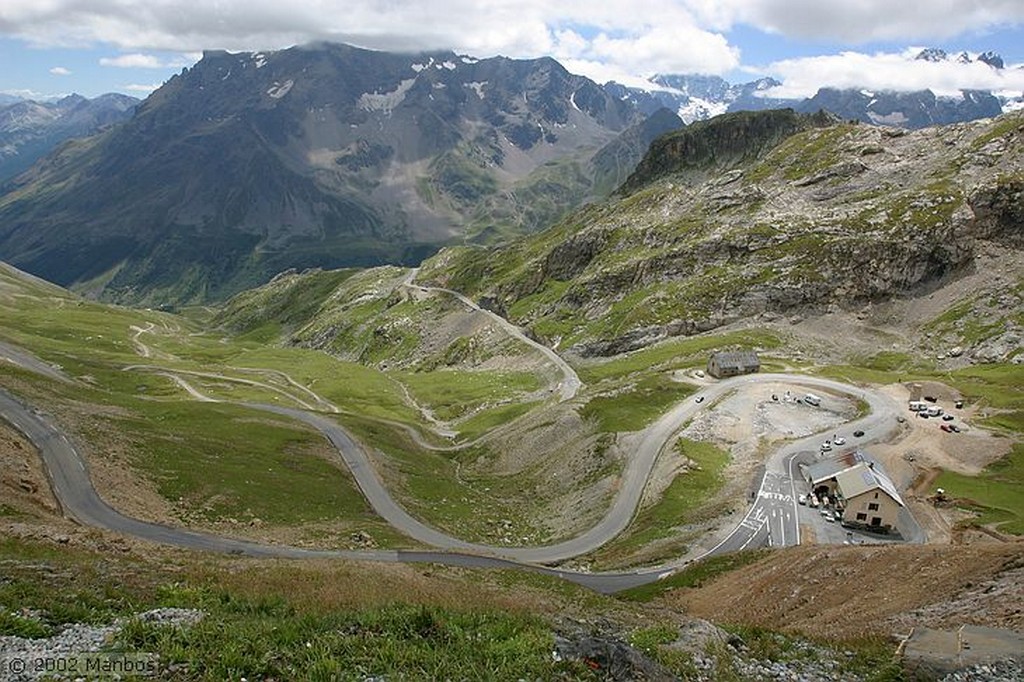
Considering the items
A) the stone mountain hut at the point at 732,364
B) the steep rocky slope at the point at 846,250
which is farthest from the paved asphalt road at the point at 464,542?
the steep rocky slope at the point at 846,250

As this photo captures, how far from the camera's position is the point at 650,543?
68.6 meters

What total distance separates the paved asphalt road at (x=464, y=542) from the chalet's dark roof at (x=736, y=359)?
24230 mm

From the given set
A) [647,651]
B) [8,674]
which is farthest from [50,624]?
[647,651]

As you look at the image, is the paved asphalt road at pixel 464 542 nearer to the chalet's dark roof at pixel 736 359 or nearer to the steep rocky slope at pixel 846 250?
the chalet's dark roof at pixel 736 359

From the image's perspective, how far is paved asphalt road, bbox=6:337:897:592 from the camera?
56.7m

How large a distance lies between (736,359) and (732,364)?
1875 mm

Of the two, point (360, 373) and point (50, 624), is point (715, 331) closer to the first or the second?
point (360, 373)

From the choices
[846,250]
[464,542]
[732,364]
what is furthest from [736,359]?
[846,250]

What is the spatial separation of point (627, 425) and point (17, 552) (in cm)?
7906

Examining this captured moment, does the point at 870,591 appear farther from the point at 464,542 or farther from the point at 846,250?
the point at 846,250

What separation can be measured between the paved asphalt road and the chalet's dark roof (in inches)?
954

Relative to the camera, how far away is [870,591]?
4131cm

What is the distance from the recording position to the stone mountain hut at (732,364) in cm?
11944

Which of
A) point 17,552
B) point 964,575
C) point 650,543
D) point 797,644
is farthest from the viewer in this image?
point 650,543
